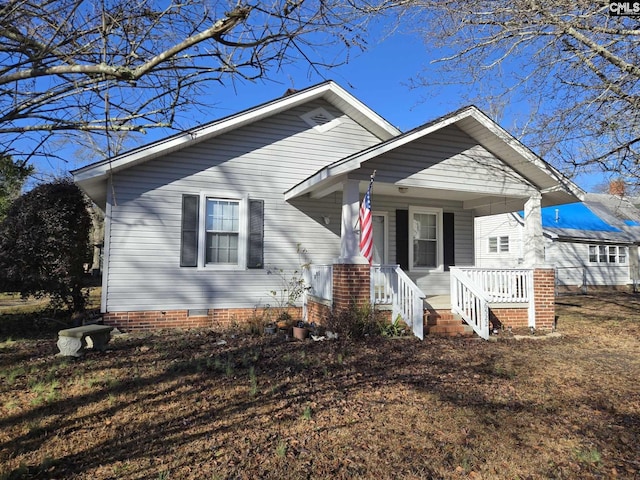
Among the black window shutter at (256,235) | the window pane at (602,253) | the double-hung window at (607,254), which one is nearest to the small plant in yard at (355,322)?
the black window shutter at (256,235)

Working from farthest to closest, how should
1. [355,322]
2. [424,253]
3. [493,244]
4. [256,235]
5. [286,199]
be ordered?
1. [493,244]
2. [424,253]
3. [286,199]
4. [256,235]
5. [355,322]

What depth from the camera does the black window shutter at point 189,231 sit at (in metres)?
9.24

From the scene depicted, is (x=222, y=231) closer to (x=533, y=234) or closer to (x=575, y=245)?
(x=533, y=234)

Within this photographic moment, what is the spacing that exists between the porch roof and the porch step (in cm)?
265

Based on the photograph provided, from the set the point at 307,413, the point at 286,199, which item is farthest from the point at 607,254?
the point at 307,413

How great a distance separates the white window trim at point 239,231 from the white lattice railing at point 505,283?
499 centimetres

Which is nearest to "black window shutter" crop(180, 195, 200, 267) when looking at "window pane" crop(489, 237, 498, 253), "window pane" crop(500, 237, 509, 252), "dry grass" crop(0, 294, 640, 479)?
"dry grass" crop(0, 294, 640, 479)

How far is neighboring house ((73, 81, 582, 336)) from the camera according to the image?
8.25 metres

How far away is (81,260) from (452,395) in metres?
8.52

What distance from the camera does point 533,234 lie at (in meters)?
9.21

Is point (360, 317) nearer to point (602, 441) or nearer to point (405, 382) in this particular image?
point (405, 382)

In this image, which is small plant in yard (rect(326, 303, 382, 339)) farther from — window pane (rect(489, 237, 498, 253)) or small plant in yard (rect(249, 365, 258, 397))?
window pane (rect(489, 237, 498, 253))

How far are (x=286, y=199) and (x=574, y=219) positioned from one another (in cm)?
2026

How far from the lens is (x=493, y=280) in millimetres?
9352
